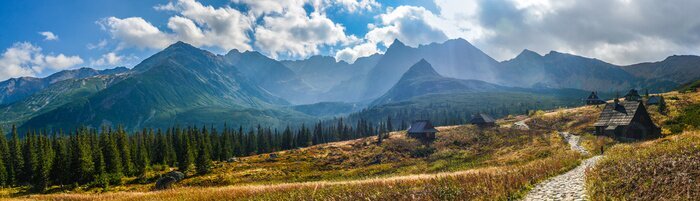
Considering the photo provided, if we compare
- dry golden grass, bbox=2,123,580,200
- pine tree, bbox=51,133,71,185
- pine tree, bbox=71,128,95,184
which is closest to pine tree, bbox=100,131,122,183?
pine tree, bbox=71,128,95,184

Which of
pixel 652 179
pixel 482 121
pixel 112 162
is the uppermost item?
pixel 652 179

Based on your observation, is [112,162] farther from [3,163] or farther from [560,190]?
[560,190]

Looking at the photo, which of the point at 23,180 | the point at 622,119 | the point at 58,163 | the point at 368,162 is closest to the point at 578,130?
the point at 622,119

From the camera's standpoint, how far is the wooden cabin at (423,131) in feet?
356

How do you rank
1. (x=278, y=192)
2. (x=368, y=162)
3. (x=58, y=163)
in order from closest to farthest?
(x=278, y=192)
(x=58, y=163)
(x=368, y=162)

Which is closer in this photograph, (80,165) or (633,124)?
(633,124)

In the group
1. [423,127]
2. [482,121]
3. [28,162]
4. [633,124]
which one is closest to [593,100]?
[482,121]

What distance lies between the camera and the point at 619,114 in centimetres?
7069

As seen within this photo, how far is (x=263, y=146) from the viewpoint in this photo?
155 m

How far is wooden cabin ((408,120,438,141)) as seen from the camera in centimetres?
10864

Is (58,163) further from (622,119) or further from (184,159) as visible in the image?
(622,119)

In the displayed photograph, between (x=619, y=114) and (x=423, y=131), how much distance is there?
4894 cm

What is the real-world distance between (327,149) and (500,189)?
92.0 m

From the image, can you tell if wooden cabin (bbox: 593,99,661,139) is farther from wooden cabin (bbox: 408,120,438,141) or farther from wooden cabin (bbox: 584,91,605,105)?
wooden cabin (bbox: 584,91,605,105)
